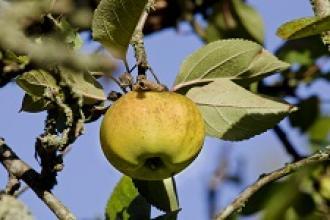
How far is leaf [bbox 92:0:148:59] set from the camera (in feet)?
3.56

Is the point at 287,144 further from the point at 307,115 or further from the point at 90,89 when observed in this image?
the point at 90,89

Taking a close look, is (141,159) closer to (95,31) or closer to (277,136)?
(95,31)

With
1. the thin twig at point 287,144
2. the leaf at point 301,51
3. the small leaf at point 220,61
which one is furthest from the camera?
the leaf at point 301,51

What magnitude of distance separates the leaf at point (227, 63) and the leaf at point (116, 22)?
95 millimetres

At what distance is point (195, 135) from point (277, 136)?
876 mm

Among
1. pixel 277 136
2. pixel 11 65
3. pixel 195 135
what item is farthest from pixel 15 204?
pixel 277 136

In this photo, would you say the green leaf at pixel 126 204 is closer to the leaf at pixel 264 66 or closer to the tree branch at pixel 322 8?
the leaf at pixel 264 66

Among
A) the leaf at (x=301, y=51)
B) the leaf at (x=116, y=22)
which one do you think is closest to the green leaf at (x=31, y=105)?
the leaf at (x=116, y=22)

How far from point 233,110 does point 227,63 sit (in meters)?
0.07

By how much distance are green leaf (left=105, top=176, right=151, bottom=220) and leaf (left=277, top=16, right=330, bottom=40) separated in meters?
0.32

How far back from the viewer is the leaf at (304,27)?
39.7 inches

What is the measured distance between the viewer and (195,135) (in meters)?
1.04

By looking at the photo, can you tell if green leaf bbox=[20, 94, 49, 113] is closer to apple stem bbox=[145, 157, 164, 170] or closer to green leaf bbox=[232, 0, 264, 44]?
apple stem bbox=[145, 157, 164, 170]

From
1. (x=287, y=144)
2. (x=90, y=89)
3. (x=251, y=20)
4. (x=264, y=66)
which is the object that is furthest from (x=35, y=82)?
(x=251, y=20)
